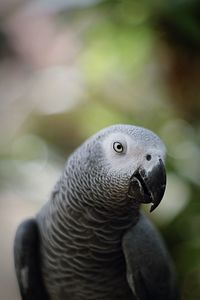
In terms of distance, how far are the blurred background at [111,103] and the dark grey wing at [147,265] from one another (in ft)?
1.81

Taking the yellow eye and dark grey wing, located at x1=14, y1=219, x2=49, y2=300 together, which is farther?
dark grey wing, located at x1=14, y1=219, x2=49, y2=300

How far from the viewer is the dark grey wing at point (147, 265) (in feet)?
4.15

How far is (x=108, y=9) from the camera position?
212 cm

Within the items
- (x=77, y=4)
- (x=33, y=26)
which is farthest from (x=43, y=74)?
Answer: (x=77, y=4)

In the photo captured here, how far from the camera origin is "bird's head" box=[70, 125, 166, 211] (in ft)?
3.45

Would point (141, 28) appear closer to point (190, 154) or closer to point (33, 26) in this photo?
point (190, 154)

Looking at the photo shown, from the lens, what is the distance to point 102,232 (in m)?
1.26

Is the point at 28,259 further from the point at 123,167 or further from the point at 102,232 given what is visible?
the point at 123,167

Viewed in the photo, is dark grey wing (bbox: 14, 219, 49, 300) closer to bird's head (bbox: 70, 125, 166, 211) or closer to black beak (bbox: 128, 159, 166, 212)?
bird's head (bbox: 70, 125, 166, 211)

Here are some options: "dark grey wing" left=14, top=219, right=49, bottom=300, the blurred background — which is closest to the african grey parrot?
"dark grey wing" left=14, top=219, right=49, bottom=300

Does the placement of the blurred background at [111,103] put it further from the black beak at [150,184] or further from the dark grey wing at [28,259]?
the black beak at [150,184]

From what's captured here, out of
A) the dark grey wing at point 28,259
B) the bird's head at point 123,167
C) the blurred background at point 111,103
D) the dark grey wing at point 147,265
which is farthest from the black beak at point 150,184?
the blurred background at point 111,103

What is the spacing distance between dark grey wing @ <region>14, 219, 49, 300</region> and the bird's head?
25cm

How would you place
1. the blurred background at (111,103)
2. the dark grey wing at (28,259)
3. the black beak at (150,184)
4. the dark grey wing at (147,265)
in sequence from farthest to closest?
the blurred background at (111,103), the dark grey wing at (28,259), the dark grey wing at (147,265), the black beak at (150,184)
